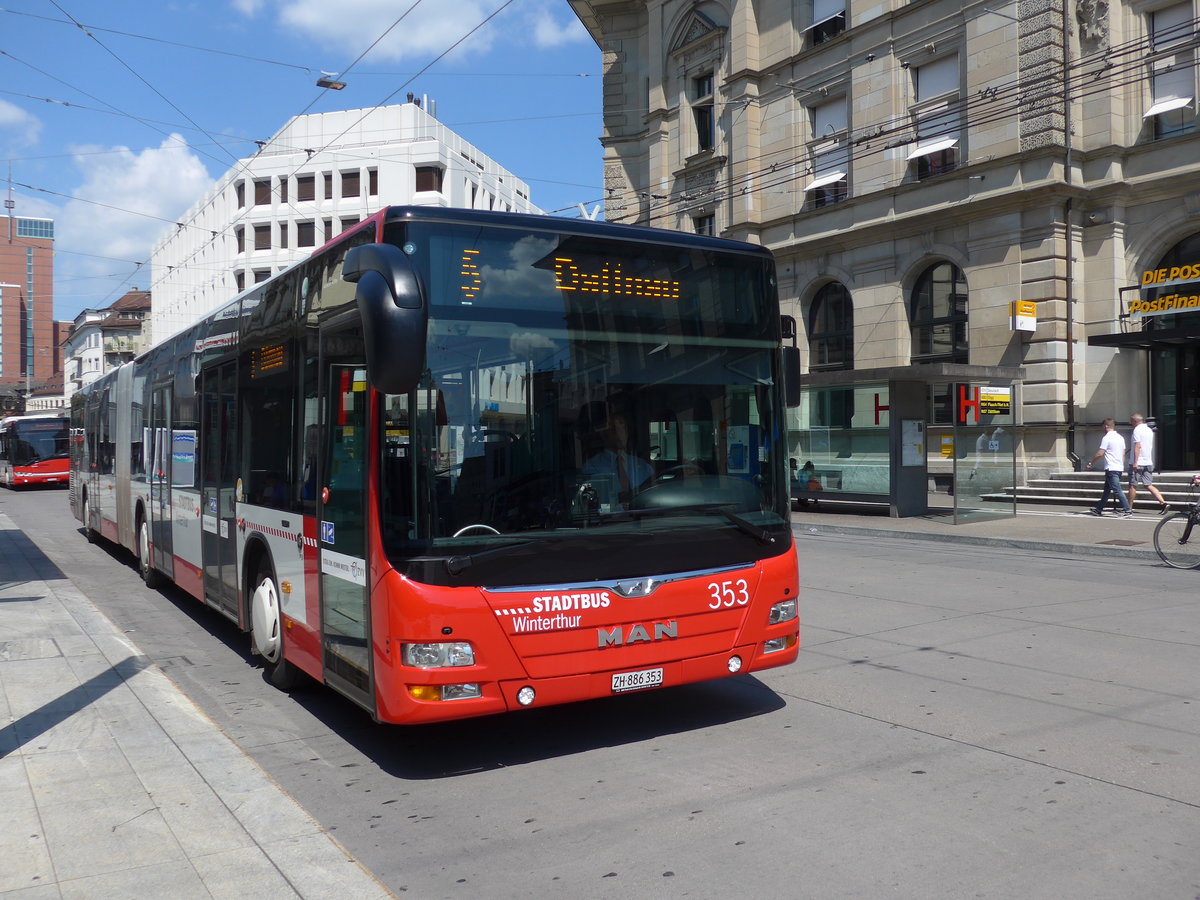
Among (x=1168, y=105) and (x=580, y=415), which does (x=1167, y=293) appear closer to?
(x=1168, y=105)

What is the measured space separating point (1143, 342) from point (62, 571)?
22.0 metres

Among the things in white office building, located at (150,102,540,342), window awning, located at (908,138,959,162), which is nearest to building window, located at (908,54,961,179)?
window awning, located at (908,138,959,162)

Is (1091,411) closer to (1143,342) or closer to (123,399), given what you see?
(1143,342)

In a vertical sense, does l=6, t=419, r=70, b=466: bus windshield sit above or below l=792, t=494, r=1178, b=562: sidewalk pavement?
above

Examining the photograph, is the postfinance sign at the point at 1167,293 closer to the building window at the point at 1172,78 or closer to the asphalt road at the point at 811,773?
the building window at the point at 1172,78

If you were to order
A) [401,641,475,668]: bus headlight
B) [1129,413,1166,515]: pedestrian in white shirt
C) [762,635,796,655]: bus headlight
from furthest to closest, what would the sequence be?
1. [1129,413,1166,515]: pedestrian in white shirt
2. [762,635,796,655]: bus headlight
3. [401,641,475,668]: bus headlight

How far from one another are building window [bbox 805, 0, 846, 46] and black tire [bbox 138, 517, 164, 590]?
990 inches

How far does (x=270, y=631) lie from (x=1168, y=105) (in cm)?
2371

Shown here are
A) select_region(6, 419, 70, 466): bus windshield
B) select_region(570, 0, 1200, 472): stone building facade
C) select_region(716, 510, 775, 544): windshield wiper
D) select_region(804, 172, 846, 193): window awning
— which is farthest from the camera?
select_region(6, 419, 70, 466): bus windshield

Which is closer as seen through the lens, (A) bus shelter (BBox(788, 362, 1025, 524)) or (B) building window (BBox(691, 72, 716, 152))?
(A) bus shelter (BBox(788, 362, 1025, 524))

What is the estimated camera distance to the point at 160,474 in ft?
36.3

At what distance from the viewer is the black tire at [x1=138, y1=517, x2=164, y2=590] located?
12.1m

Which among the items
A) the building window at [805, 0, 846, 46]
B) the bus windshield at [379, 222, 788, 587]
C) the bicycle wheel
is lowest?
the bicycle wheel

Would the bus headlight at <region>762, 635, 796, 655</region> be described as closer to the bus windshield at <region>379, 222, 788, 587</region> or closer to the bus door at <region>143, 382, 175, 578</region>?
the bus windshield at <region>379, 222, 788, 587</region>
